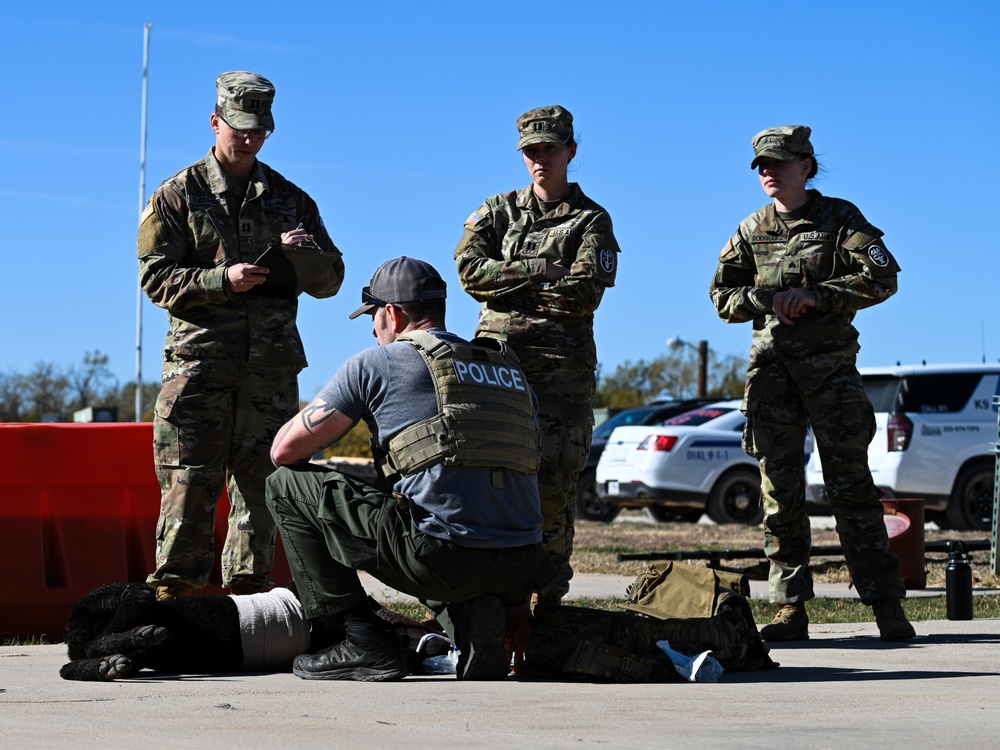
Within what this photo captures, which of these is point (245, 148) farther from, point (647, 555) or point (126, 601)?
point (647, 555)

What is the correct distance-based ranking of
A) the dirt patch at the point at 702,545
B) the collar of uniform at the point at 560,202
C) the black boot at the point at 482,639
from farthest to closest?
the dirt patch at the point at 702,545 → the collar of uniform at the point at 560,202 → the black boot at the point at 482,639

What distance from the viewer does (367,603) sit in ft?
17.4

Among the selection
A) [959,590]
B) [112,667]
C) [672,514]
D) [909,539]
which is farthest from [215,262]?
[672,514]

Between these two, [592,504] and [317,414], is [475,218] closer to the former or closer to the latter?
[317,414]

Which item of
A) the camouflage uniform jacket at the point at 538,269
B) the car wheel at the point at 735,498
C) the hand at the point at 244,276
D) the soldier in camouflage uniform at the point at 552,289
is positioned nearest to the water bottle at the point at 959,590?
the soldier in camouflage uniform at the point at 552,289

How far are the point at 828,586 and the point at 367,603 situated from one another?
628cm

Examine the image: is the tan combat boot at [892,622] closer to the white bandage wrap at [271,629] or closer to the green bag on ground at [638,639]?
the green bag on ground at [638,639]

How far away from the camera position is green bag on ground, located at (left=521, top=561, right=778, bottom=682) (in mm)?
5273

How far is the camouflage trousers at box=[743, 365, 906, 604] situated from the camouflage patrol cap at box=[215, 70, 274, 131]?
2618 millimetres

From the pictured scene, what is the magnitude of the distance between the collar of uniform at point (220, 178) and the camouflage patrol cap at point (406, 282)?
148 cm

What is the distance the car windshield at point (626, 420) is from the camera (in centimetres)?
2105

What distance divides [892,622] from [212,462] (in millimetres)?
3183

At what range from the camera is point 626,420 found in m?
21.2

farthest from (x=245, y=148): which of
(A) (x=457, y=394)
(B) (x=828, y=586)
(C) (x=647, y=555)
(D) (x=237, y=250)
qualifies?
(B) (x=828, y=586)
